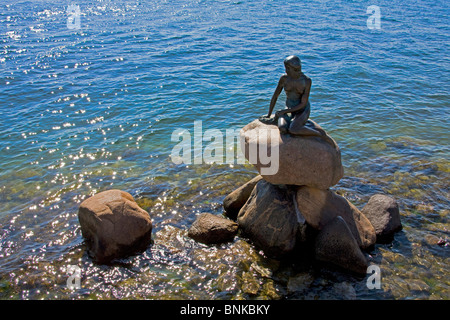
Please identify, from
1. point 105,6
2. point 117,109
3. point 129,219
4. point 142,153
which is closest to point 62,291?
point 129,219

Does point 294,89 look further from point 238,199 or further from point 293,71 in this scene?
point 238,199

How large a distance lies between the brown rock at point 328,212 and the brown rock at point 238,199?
1.51m

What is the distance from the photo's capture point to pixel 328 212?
9.11 m

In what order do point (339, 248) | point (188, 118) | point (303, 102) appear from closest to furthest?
point (339, 248), point (303, 102), point (188, 118)

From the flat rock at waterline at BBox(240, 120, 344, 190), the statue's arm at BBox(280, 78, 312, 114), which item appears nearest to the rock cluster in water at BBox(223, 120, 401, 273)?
the flat rock at waterline at BBox(240, 120, 344, 190)

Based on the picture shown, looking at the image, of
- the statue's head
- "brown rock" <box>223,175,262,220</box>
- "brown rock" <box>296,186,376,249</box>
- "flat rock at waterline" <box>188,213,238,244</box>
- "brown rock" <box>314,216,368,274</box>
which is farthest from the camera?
"brown rock" <box>223,175,262,220</box>

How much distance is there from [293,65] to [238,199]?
3.79m

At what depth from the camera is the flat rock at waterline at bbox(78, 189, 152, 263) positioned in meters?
8.69

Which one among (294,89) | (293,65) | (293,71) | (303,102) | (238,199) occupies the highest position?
(293,65)

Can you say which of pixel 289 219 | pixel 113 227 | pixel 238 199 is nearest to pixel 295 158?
pixel 289 219

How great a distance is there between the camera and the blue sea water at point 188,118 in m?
8.60

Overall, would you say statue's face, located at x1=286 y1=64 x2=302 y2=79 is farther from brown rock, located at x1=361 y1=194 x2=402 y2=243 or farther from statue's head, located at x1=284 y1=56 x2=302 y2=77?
brown rock, located at x1=361 y1=194 x2=402 y2=243

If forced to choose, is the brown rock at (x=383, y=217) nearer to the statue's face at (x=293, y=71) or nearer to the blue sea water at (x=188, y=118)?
the blue sea water at (x=188, y=118)
